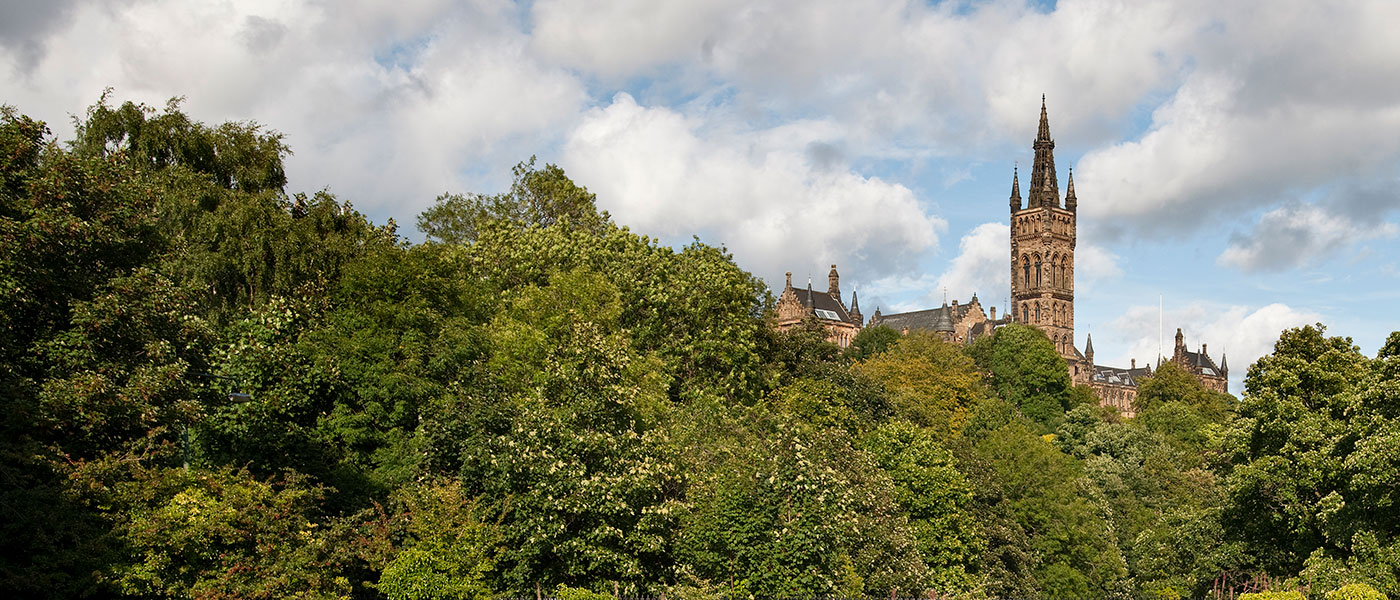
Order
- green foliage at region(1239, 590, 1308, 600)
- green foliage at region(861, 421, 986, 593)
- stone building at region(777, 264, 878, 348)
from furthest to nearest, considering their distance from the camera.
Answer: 1. stone building at region(777, 264, 878, 348)
2. green foliage at region(861, 421, 986, 593)
3. green foliage at region(1239, 590, 1308, 600)

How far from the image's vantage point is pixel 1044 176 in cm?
16962

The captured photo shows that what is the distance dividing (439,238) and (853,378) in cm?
2222

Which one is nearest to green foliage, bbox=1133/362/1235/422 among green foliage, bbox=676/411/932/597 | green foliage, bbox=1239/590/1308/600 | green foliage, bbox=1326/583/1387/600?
green foliage, bbox=1239/590/1308/600

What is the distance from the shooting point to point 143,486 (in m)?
21.9

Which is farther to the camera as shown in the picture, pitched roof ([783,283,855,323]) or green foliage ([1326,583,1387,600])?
pitched roof ([783,283,855,323])

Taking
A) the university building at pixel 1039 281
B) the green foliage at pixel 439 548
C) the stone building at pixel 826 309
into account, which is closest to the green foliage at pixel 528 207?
the green foliage at pixel 439 548

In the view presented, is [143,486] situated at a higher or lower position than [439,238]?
lower

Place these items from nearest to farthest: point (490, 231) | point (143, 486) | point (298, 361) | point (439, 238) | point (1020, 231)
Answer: point (143, 486) → point (298, 361) → point (490, 231) → point (439, 238) → point (1020, 231)

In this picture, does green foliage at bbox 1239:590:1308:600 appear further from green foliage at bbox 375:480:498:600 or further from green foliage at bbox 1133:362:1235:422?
green foliage at bbox 1133:362:1235:422

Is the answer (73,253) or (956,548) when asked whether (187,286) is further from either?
(956,548)

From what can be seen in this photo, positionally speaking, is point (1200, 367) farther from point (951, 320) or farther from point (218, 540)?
point (218, 540)

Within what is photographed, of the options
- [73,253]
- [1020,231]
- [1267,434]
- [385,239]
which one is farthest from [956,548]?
[1020,231]

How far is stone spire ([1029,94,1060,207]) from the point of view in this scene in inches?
6636

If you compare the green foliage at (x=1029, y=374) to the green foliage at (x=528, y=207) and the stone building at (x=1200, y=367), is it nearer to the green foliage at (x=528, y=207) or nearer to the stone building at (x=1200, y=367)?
the green foliage at (x=528, y=207)
